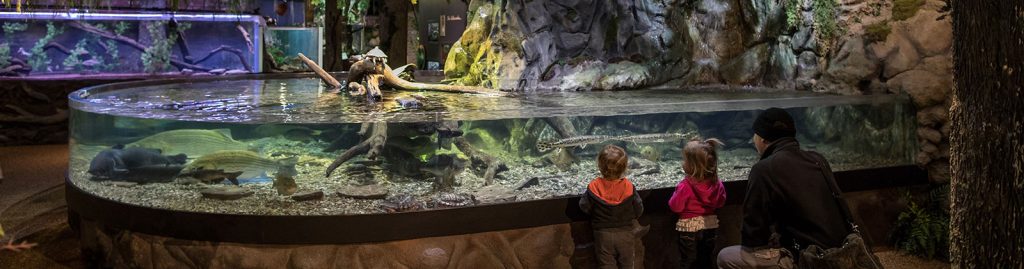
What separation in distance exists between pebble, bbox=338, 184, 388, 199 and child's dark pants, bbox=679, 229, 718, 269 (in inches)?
68.0

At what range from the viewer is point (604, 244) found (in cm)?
445

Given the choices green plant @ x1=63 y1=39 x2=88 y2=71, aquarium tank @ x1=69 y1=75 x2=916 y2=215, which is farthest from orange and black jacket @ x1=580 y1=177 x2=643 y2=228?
green plant @ x1=63 y1=39 x2=88 y2=71

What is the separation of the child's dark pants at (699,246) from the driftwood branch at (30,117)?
9.51 m

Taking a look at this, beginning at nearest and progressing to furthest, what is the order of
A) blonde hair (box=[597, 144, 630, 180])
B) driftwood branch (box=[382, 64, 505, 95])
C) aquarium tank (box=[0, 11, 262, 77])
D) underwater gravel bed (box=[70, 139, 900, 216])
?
blonde hair (box=[597, 144, 630, 180]) < underwater gravel bed (box=[70, 139, 900, 216]) < driftwood branch (box=[382, 64, 505, 95]) < aquarium tank (box=[0, 11, 262, 77])

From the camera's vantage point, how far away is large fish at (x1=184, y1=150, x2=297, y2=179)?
4.41 metres

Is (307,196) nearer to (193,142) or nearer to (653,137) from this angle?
(193,142)

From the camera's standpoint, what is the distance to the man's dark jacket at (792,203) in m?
3.46

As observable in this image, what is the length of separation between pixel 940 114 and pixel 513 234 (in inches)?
137

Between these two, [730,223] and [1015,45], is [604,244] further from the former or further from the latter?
[1015,45]

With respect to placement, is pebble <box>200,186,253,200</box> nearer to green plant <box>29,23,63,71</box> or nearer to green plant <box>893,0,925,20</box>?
green plant <box>893,0,925,20</box>

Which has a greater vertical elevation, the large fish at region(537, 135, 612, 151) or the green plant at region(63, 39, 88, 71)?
the green plant at region(63, 39, 88, 71)

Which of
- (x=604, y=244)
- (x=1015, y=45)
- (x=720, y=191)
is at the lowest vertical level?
(x=604, y=244)

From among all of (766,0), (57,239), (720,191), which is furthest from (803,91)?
(57,239)

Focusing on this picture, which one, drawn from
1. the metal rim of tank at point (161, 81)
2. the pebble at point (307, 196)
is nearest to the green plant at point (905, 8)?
the pebble at point (307, 196)
